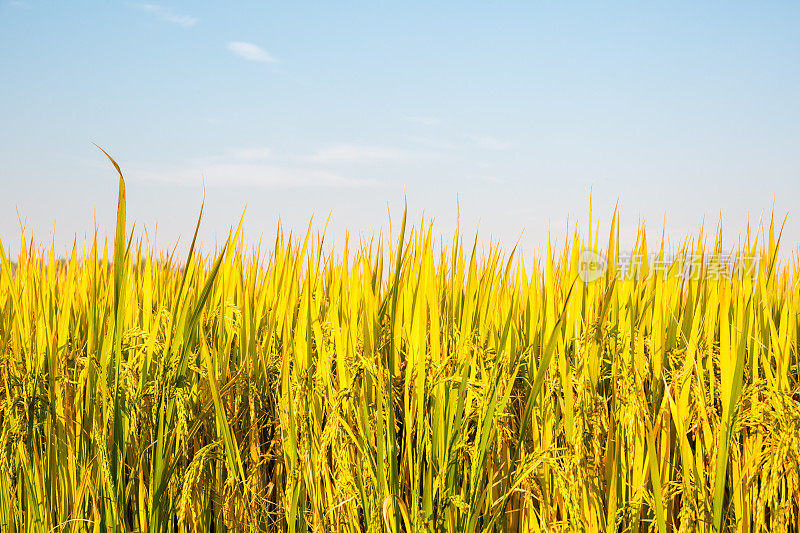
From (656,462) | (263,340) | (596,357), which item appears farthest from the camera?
(263,340)

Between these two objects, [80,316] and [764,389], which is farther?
[80,316]

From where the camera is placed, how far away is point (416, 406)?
2.45 m

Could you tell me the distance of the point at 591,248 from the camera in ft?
9.43

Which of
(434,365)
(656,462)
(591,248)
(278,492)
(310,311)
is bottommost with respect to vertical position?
(278,492)

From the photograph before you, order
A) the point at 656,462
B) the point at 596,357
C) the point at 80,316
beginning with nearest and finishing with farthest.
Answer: the point at 656,462 → the point at 596,357 → the point at 80,316

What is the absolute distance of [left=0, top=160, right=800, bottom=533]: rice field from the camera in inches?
94.5

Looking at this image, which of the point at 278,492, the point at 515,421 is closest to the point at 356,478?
the point at 278,492

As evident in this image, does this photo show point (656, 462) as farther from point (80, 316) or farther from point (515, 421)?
point (80, 316)

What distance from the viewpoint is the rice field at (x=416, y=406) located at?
2.40 meters

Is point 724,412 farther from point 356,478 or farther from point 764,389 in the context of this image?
point 356,478

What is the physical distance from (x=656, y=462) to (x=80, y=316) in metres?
2.77

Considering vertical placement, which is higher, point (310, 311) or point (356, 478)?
point (310, 311)

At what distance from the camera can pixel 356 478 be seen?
2.44 metres

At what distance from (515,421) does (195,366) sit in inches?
55.8
